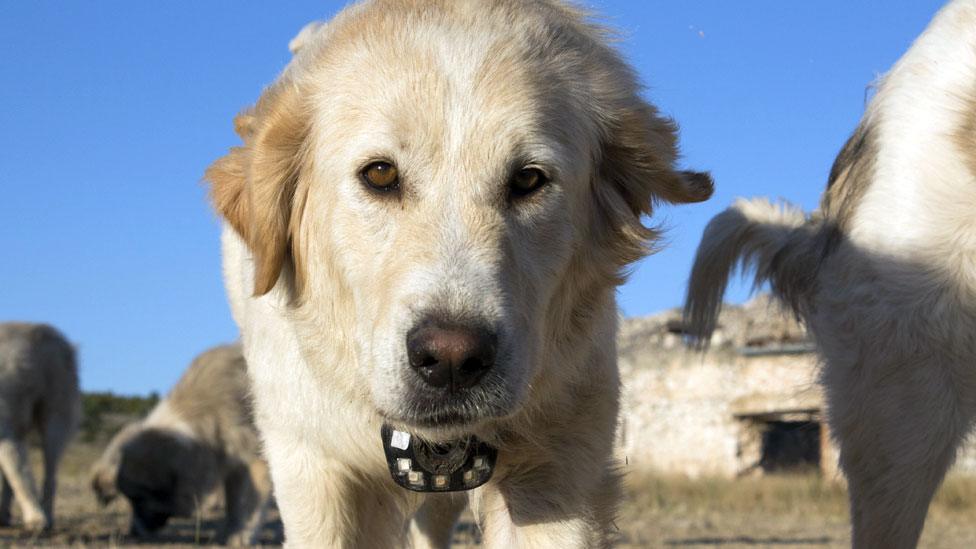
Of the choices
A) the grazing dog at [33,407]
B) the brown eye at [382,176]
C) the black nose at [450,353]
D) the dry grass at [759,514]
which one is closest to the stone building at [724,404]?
the dry grass at [759,514]

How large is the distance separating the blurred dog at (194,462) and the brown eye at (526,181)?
9.06 m

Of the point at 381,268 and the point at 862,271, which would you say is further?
the point at 862,271

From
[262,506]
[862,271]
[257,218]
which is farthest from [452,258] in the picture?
[262,506]

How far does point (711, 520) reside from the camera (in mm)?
11797

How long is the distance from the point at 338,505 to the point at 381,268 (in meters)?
0.85

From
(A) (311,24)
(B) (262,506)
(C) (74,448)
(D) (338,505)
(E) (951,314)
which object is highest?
(A) (311,24)

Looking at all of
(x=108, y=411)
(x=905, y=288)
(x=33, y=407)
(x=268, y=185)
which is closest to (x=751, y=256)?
(x=905, y=288)

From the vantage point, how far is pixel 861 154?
4.55 metres

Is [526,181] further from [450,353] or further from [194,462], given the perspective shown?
[194,462]

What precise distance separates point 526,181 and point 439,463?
87 cm

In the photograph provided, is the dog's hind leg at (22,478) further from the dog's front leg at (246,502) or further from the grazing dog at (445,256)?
the grazing dog at (445,256)

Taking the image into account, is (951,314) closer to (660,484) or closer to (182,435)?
(182,435)

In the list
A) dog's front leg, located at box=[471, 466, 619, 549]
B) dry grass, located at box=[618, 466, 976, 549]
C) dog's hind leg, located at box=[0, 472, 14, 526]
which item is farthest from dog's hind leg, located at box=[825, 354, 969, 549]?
dog's hind leg, located at box=[0, 472, 14, 526]

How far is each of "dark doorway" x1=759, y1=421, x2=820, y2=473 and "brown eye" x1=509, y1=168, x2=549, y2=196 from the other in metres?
17.8
